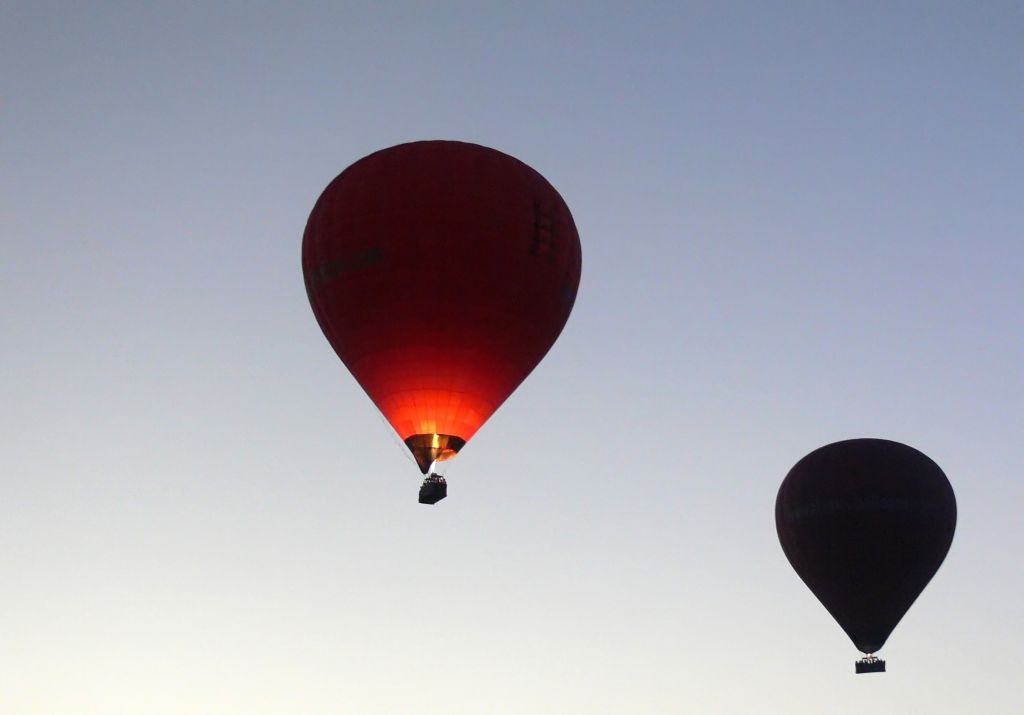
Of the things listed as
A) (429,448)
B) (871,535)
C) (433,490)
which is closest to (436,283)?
(429,448)

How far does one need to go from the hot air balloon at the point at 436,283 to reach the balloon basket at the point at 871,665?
1368 cm

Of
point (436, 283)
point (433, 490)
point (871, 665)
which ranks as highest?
point (436, 283)

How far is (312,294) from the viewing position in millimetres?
27141

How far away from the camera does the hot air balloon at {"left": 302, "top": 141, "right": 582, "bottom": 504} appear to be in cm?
2570

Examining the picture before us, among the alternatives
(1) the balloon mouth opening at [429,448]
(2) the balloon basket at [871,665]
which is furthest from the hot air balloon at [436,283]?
(2) the balloon basket at [871,665]

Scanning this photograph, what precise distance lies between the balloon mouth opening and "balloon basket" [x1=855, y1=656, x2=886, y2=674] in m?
14.6

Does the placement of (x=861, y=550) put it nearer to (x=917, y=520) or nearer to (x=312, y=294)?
(x=917, y=520)

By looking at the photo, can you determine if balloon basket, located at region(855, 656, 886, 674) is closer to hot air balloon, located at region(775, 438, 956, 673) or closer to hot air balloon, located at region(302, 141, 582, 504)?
hot air balloon, located at region(775, 438, 956, 673)

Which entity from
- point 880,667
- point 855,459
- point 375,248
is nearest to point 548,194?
point 375,248

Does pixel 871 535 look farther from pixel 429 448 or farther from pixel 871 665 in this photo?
pixel 429 448

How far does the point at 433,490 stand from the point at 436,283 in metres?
3.66

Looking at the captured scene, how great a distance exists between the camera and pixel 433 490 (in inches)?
998

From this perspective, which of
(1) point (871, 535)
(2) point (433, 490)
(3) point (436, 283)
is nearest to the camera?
(2) point (433, 490)

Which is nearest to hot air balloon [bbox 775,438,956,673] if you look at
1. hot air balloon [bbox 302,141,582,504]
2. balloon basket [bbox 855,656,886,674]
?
balloon basket [bbox 855,656,886,674]
